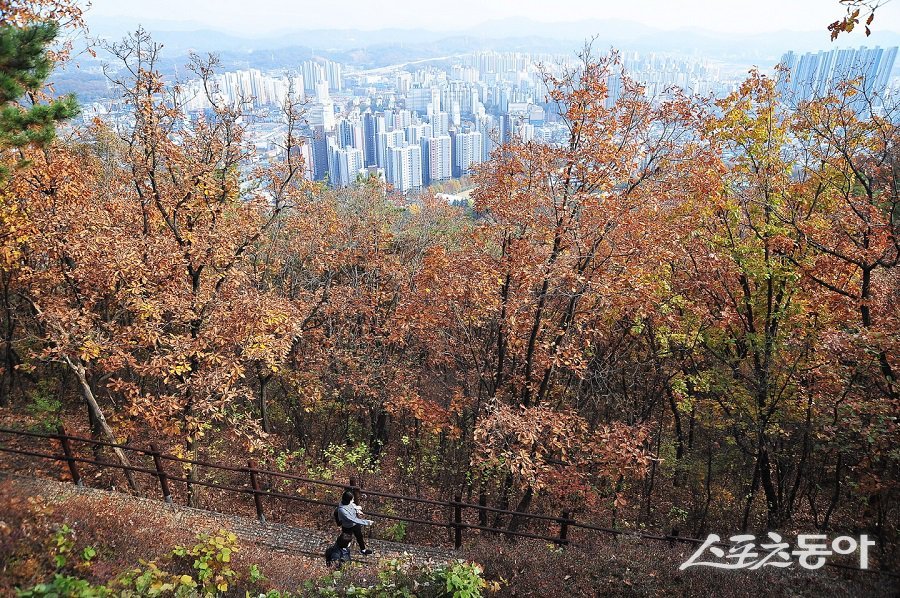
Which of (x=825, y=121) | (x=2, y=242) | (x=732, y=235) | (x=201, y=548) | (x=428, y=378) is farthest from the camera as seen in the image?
(x=428, y=378)

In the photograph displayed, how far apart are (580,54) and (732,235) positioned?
6445 millimetres

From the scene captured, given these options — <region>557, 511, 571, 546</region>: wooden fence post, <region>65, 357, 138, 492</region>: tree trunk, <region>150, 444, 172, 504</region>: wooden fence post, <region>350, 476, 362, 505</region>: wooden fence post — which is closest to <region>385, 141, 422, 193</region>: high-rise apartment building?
<region>65, 357, 138, 492</region>: tree trunk

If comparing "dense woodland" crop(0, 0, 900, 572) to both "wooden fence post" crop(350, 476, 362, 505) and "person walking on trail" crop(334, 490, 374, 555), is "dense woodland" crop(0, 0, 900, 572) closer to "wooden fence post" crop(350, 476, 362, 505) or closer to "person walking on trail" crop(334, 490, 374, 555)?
"wooden fence post" crop(350, 476, 362, 505)

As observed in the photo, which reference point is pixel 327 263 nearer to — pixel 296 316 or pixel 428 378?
pixel 428 378

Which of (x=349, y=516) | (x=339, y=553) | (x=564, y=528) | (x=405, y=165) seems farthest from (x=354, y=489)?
(x=405, y=165)

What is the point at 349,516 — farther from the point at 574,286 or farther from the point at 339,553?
the point at 574,286

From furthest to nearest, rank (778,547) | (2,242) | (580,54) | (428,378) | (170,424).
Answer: (428,378), (580,54), (170,424), (2,242), (778,547)

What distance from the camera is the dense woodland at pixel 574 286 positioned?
33.2ft

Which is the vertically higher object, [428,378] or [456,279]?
[456,279]

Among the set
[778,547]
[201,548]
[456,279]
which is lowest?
[778,547]

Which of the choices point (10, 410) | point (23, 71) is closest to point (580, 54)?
point (23, 71)

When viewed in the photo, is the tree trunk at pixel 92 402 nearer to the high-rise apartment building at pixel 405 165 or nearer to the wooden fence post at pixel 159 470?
the wooden fence post at pixel 159 470

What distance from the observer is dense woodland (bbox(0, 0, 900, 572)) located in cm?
1013

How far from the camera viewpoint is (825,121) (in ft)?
39.9
